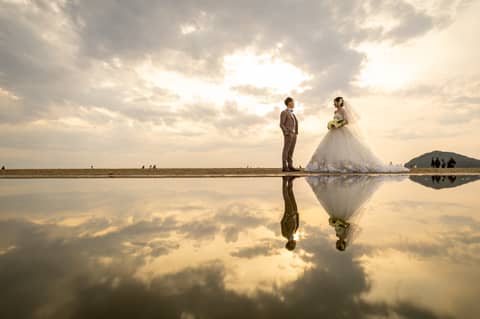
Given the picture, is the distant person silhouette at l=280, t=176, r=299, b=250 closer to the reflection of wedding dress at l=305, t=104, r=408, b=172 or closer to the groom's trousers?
the groom's trousers

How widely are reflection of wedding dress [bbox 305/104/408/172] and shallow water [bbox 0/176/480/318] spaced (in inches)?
385

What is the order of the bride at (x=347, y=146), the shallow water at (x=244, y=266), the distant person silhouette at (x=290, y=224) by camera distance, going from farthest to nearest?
the bride at (x=347, y=146) → the distant person silhouette at (x=290, y=224) → the shallow water at (x=244, y=266)

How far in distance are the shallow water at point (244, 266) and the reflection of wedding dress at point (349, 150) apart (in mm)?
9784

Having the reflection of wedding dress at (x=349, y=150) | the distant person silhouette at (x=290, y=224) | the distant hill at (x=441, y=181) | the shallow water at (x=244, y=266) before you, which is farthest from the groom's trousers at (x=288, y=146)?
the shallow water at (x=244, y=266)

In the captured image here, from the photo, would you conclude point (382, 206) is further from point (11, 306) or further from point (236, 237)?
point (11, 306)

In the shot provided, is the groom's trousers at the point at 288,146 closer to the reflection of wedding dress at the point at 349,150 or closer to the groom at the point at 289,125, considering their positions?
the groom at the point at 289,125

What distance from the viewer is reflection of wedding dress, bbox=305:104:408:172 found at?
1346 centimetres

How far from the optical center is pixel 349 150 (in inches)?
533

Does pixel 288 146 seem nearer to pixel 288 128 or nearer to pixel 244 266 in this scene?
pixel 288 128

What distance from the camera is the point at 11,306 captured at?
1.42m

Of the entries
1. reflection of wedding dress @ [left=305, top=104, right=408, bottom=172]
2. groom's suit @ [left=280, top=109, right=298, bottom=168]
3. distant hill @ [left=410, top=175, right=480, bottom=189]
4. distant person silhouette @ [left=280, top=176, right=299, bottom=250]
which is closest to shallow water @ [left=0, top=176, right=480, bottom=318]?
distant person silhouette @ [left=280, top=176, right=299, bottom=250]

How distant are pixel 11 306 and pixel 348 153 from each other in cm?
1390

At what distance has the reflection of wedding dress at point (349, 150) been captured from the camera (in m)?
13.5

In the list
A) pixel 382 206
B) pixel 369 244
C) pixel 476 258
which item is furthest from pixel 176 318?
pixel 382 206
